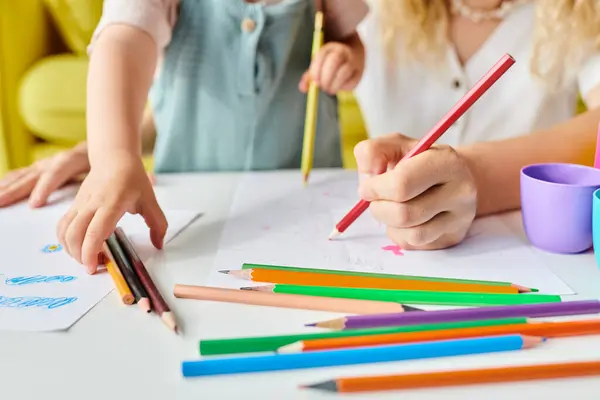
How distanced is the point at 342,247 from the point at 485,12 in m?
0.48

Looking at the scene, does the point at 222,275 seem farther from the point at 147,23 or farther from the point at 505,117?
the point at 505,117

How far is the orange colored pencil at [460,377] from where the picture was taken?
30 centimetres

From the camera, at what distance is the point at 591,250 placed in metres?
0.48

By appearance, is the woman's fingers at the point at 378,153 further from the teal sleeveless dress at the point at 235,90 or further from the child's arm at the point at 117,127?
the teal sleeveless dress at the point at 235,90

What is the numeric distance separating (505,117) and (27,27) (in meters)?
1.21

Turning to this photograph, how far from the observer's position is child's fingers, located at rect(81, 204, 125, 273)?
0.43m

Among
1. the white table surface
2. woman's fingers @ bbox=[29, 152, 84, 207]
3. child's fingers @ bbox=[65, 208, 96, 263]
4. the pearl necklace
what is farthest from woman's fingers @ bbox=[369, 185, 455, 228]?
the pearl necklace

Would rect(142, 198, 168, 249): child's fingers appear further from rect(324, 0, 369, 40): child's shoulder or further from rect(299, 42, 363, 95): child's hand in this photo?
rect(324, 0, 369, 40): child's shoulder

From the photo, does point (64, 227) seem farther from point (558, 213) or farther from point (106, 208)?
point (558, 213)

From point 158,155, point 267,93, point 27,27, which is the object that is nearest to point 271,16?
point 267,93

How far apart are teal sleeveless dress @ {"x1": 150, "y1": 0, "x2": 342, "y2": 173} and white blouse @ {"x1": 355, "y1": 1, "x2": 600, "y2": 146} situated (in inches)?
4.3

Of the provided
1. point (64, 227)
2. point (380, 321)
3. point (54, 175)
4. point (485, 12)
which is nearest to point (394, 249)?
point (380, 321)

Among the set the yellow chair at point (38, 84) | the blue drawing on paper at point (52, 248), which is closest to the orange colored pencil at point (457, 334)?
the blue drawing on paper at point (52, 248)

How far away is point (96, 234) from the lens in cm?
44
